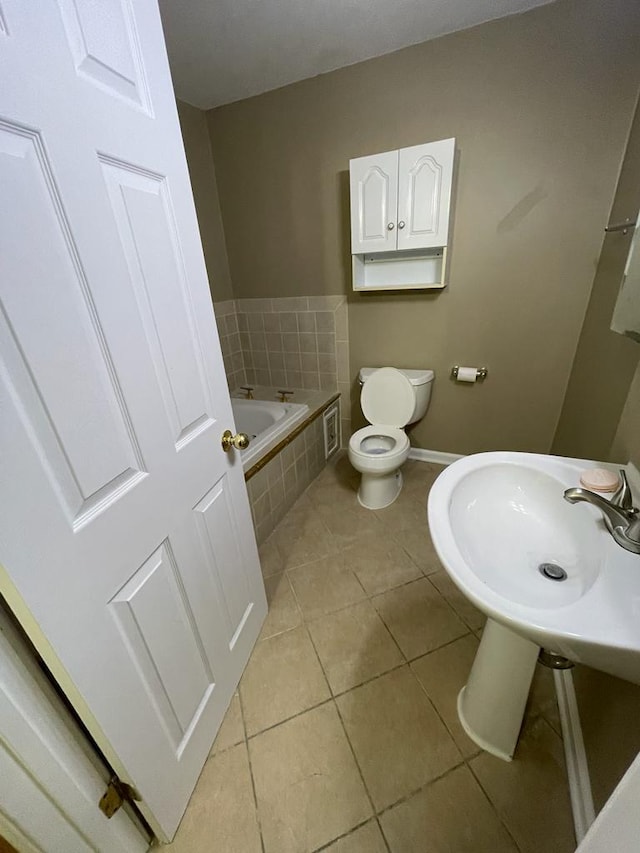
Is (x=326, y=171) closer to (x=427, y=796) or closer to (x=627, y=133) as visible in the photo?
(x=627, y=133)

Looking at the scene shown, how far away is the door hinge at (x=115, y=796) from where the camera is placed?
0.66 metres

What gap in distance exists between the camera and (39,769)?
54 centimetres

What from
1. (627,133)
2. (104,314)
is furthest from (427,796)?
(627,133)

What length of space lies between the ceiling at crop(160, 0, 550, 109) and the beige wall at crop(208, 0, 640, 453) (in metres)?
0.08

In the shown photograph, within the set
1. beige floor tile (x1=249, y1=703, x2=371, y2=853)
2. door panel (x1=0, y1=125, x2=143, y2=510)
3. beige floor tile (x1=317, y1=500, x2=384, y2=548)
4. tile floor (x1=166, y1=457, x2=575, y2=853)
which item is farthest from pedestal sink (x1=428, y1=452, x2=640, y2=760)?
beige floor tile (x1=317, y1=500, x2=384, y2=548)

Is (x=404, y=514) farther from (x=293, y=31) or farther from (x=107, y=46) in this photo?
(x=293, y=31)

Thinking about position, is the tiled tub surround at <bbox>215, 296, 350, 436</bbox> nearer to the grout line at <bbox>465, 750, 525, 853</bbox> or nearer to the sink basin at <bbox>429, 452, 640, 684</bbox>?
the sink basin at <bbox>429, 452, 640, 684</bbox>

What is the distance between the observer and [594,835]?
387 mm

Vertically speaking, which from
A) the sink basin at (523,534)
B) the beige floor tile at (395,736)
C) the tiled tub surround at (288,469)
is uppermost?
the sink basin at (523,534)

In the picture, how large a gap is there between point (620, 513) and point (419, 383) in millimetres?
1406

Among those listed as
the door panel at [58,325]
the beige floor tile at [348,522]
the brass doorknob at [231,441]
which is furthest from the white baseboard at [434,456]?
the door panel at [58,325]

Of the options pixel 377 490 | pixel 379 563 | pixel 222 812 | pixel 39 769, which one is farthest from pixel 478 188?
pixel 222 812

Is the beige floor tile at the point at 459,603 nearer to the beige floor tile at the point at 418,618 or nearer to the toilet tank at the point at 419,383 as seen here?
the beige floor tile at the point at 418,618

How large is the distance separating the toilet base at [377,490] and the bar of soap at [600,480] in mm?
1117
